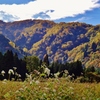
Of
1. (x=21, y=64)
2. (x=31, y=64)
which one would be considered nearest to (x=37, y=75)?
(x=21, y=64)

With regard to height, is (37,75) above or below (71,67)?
above

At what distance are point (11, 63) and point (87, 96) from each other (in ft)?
247

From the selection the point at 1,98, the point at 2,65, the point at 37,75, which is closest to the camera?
the point at 37,75

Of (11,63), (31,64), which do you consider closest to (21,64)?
(11,63)

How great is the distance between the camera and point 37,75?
887cm

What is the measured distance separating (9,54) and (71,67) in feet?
139

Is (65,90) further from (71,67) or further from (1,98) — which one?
(71,67)

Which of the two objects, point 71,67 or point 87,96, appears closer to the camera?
Result: point 87,96

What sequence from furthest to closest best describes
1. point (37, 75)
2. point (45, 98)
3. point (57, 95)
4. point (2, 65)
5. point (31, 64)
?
point (31, 64) < point (2, 65) < point (37, 75) < point (57, 95) < point (45, 98)

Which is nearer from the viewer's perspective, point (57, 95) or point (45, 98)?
point (45, 98)

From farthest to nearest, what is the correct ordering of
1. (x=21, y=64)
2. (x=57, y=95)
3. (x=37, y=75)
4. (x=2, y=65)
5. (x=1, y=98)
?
(x=21, y=64)
(x=2, y=65)
(x=1, y=98)
(x=37, y=75)
(x=57, y=95)

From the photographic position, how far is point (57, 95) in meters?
7.62

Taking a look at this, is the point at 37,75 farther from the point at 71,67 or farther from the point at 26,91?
the point at 71,67

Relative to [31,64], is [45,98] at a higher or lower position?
higher
